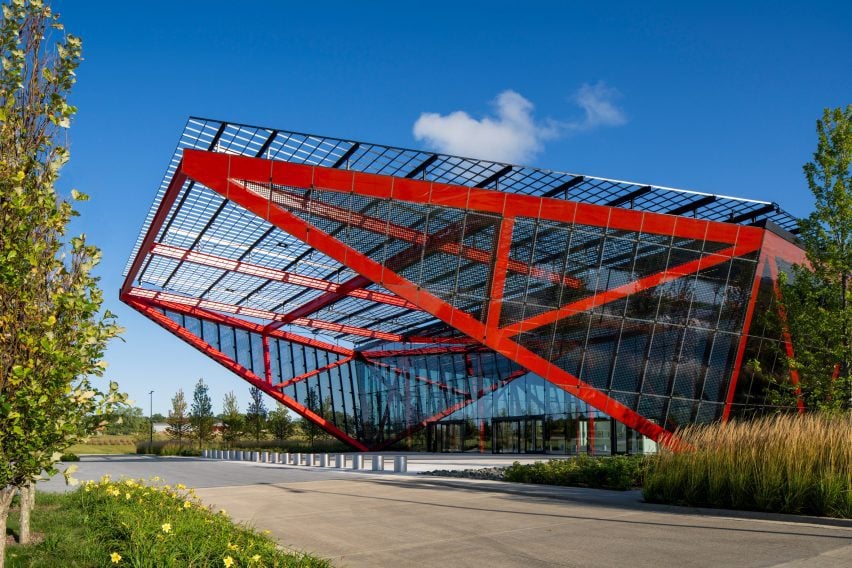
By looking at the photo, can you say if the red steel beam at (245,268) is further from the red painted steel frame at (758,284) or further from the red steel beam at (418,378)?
the red steel beam at (418,378)

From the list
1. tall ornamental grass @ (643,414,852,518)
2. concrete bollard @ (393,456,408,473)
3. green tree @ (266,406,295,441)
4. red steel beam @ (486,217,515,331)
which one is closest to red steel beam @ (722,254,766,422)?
red steel beam @ (486,217,515,331)

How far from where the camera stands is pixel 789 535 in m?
10.5

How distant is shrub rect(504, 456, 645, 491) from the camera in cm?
1956

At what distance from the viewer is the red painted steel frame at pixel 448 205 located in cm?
2238

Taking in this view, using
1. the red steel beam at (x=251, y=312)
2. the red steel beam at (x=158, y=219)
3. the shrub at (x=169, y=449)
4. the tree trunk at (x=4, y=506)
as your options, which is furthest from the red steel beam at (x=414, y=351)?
the tree trunk at (x=4, y=506)

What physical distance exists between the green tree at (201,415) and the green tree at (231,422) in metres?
1.45

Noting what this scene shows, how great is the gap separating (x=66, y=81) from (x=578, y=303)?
1977 centimetres

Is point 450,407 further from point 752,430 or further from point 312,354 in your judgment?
point 752,430

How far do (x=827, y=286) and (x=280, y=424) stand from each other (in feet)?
175

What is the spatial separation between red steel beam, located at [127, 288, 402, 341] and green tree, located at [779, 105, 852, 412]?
3390 cm

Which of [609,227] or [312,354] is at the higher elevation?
[609,227]

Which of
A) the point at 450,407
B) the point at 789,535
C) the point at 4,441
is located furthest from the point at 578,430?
the point at 4,441

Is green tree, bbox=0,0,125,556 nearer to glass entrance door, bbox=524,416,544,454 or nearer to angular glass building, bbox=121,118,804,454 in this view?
angular glass building, bbox=121,118,804,454

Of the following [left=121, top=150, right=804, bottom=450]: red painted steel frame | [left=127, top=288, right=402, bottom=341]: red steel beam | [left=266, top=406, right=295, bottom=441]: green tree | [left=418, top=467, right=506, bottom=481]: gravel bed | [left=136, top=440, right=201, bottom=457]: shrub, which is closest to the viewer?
[left=121, top=150, right=804, bottom=450]: red painted steel frame
